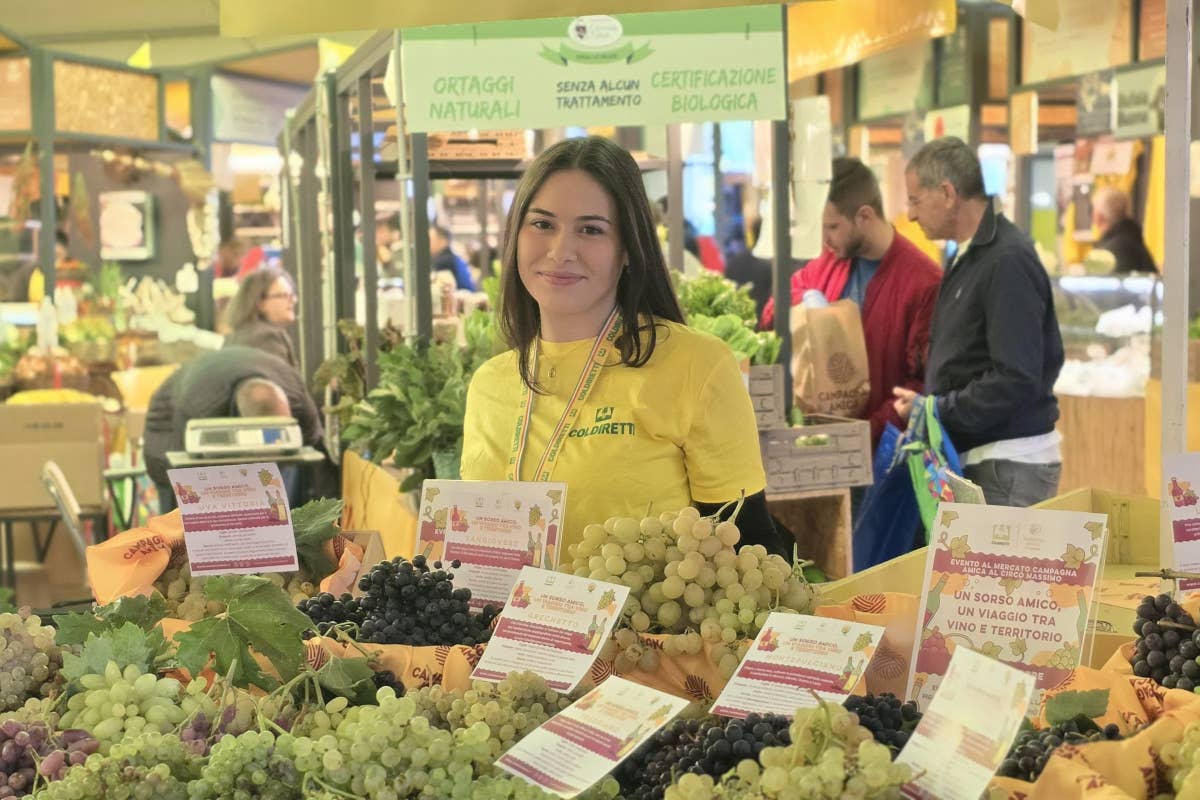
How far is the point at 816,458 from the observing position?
4.67m

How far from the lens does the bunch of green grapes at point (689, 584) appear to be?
201cm

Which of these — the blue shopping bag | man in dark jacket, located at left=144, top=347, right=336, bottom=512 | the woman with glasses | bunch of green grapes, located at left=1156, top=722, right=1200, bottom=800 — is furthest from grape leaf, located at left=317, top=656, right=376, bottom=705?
the woman with glasses

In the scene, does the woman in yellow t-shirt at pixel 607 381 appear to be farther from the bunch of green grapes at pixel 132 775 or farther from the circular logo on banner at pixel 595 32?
the circular logo on banner at pixel 595 32

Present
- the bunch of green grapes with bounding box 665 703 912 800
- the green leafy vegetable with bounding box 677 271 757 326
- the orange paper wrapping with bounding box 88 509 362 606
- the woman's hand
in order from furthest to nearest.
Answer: the green leafy vegetable with bounding box 677 271 757 326
the woman's hand
the orange paper wrapping with bounding box 88 509 362 606
the bunch of green grapes with bounding box 665 703 912 800

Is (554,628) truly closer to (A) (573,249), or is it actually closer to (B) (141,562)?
(B) (141,562)

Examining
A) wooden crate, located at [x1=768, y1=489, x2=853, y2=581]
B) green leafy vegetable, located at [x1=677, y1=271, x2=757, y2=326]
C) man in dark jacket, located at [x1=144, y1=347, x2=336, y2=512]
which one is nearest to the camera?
wooden crate, located at [x1=768, y1=489, x2=853, y2=581]

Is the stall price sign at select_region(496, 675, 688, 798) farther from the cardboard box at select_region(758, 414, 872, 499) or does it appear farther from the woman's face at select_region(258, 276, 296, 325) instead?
the woman's face at select_region(258, 276, 296, 325)

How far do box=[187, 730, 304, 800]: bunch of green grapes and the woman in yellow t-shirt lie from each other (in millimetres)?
1156

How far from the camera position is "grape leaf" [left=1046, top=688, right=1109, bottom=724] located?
168cm

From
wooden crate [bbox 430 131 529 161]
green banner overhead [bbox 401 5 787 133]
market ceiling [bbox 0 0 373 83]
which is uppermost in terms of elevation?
market ceiling [bbox 0 0 373 83]

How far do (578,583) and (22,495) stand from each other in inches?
184

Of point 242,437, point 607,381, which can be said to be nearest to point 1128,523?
point 607,381

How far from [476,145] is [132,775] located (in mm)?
4102

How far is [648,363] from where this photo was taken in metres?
2.77
